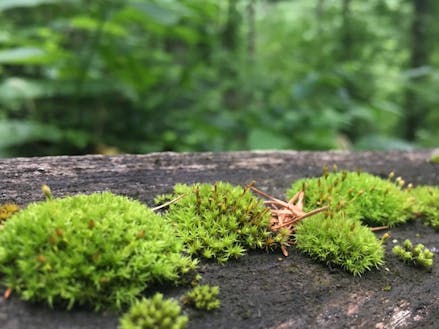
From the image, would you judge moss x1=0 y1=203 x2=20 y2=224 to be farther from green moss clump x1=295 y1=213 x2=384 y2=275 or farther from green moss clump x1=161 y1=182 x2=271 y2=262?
green moss clump x1=295 y1=213 x2=384 y2=275

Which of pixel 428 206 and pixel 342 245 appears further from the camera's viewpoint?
pixel 428 206

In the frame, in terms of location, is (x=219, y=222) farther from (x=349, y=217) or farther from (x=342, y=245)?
(x=349, y=217)

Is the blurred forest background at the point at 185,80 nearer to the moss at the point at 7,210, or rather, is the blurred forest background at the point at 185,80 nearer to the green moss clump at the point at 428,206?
the green moss clump at the point at 428,206

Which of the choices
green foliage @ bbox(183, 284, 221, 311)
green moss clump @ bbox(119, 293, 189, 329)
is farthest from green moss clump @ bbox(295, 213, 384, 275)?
green moss clump @ bbox(119, 293, 189, 329)

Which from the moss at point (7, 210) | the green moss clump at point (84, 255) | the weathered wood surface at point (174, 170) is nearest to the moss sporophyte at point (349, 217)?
the weathered wood surface at point (174, 170)

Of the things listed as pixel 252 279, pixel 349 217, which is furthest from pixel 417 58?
pixel 252 279
